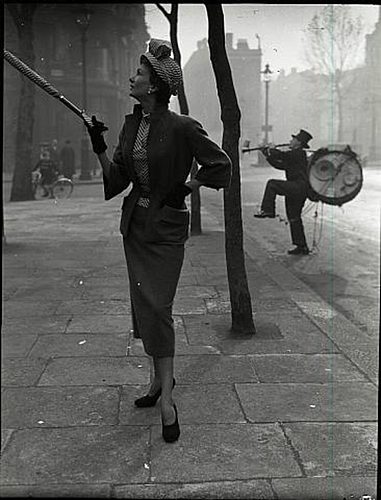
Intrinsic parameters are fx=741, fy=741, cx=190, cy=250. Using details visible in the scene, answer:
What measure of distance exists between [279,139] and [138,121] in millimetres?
2678

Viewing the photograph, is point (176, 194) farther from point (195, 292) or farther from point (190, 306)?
point (195, 292)

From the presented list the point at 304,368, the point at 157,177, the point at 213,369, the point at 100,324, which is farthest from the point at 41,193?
the point at 157,177

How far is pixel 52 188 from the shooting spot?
1689cm

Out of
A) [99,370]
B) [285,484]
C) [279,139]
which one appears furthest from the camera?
[279,139]

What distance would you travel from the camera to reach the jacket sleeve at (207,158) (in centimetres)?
302

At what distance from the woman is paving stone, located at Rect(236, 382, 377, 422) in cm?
50

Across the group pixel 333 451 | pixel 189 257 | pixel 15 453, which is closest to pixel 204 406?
pixel 333 451

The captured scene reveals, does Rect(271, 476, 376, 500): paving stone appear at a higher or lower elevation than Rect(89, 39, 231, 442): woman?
lower

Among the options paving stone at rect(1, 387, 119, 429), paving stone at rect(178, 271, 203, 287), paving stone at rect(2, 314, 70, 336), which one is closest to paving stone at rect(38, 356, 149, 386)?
paving stone at rect(1, 387, 119, 429)

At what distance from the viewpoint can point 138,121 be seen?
3.06m

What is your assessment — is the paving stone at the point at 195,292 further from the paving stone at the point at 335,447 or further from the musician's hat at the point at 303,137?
the paving stone at the point at 335,447

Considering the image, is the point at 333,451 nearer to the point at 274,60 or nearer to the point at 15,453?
the point at 15,453

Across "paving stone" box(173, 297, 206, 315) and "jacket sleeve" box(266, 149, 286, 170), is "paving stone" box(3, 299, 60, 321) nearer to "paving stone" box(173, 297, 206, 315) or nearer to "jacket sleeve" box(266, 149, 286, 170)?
"paving stone" box(173, 297, 206, 315)

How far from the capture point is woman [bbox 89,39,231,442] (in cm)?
297
